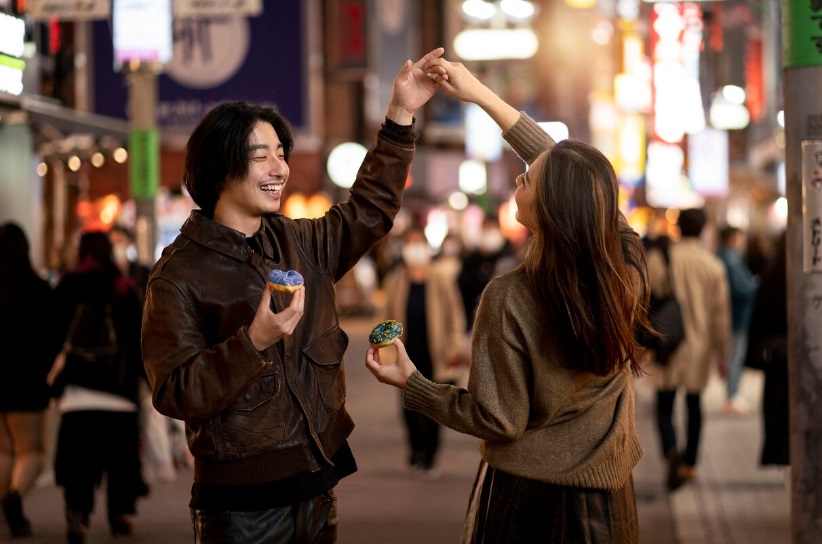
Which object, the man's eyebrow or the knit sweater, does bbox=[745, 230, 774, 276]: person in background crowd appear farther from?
the man's eyebrow

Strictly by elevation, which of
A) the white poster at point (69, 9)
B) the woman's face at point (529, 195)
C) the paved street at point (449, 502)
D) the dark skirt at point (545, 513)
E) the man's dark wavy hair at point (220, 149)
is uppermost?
the white poster at point (69, 9)

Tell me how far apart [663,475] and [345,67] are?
14.5 m

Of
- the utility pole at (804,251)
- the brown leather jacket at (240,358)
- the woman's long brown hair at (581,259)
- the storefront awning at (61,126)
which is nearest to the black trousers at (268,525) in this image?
the brown leather jacket at (240,358)

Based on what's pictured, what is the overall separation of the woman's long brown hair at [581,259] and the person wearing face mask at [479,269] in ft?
39.2

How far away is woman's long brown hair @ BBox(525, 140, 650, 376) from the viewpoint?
3.83 m

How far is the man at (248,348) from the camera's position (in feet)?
11.9

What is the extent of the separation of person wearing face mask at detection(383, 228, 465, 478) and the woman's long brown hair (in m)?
8.24

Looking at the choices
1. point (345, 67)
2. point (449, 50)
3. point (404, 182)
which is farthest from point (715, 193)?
point (404, 182)

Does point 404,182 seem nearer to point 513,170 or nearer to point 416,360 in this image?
point 416,360

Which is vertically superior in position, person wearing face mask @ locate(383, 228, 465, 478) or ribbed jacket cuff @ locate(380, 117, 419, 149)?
ribbed jacket cuff @ locate(380, 117, 419, 149)

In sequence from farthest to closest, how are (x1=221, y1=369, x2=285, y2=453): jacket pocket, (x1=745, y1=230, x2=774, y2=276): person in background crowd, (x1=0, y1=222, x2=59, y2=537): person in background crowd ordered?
(x1=745, y1=230, x2=774, y2=276): person in background crowd
(x1=0, y1=222, x2=59, y2=537): person in background crowd
(x1=221, y1=369, x2=285, y2=453): jacket pocket

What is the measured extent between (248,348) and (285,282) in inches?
8.3

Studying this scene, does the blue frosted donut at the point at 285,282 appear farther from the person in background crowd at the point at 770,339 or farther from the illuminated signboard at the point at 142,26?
the illuminated signboard at the point at 142,26

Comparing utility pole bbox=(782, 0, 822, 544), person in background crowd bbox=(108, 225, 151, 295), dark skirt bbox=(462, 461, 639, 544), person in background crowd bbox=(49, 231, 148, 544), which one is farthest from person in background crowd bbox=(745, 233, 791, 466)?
dark skirt bbox=(462, 461, 639, 544)
